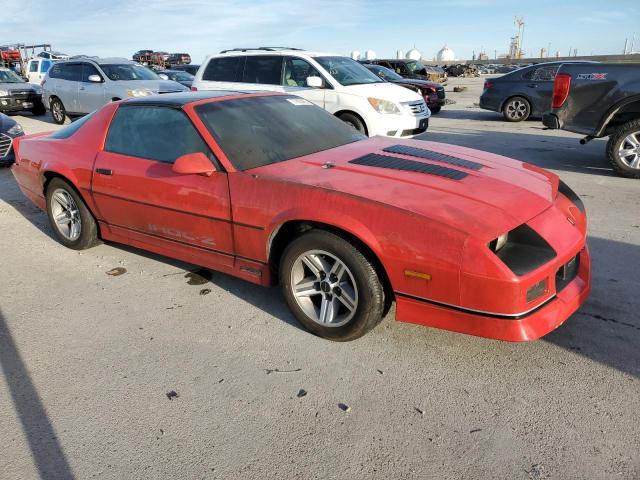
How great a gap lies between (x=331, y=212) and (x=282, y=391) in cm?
101

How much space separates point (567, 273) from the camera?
2.88 m

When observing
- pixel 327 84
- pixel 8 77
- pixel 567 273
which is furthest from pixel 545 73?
pixel 8 77

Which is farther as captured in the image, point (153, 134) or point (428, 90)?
point (428, 90)

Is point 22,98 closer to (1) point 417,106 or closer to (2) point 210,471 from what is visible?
(1) point 417,106

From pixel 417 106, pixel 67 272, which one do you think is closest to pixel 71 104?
pixel 417 106

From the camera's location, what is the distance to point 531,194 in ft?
9.92

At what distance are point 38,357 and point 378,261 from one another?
2151 mm

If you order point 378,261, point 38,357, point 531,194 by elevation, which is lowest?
point 38,357

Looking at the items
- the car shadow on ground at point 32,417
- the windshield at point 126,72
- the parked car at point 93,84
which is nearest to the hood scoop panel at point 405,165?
the car shadow on ground at point 32,417

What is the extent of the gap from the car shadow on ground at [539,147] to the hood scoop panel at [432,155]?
15.6ft

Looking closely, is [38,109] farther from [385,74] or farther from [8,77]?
[385,74]

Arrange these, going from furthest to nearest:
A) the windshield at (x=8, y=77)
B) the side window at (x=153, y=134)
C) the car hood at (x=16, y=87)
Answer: the windshield at (x=8, y=77) → the car hood at (x=16, y=87) → the side window at (x=153, y=134)

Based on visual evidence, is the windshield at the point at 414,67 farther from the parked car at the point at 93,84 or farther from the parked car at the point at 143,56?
the parked car at the point at 143,56

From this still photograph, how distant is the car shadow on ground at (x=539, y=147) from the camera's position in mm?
7926
